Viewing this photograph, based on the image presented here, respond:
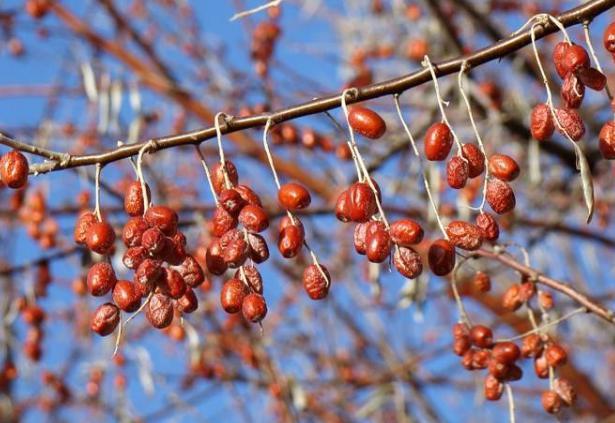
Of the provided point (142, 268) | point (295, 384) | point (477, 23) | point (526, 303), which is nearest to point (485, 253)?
point (526, 303)

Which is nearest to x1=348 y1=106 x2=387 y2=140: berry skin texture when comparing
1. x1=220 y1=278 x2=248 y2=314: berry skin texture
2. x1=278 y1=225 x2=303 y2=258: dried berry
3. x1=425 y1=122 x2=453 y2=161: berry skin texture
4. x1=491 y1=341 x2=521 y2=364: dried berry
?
x1=425 y1=122 x2=453 y2=161: berry skin texture

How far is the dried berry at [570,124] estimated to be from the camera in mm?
1258

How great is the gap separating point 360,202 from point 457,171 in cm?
15

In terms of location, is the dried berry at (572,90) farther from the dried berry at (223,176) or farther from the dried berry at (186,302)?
the dried berry at (186,302)

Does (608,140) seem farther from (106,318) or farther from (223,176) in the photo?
(106,318)

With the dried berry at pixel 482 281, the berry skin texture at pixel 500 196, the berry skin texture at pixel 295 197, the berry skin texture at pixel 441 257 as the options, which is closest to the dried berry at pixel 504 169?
the berry skin texture at pixel 500 196

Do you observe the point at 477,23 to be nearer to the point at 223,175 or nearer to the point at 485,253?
the point at 485,253

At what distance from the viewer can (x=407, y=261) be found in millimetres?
1259

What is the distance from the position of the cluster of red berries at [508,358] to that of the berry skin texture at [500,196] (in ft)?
1.29

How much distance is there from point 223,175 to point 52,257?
138 centimetres

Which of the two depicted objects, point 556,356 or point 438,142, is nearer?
point 438,142

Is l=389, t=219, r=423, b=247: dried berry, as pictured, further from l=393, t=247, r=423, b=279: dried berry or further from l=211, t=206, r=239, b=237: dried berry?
l=211, t=206, r=239, b=237: dried berry

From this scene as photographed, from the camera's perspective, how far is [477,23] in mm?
3412

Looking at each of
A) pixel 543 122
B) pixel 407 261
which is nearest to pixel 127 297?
pixel 407 261
